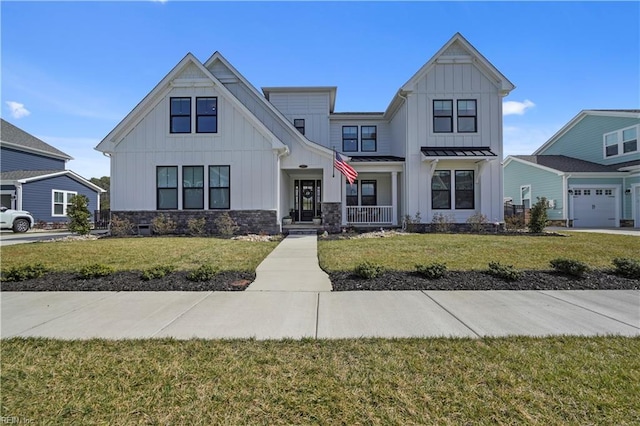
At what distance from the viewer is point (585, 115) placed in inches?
874

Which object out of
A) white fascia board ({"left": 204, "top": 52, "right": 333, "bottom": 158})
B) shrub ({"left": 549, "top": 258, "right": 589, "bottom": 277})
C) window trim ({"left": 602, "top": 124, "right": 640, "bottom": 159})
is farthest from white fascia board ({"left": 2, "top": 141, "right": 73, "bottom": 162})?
window trim ({"left": 602, "top": 124, "right": 640, "bottom": 159})

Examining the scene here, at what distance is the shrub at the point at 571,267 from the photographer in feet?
21.3

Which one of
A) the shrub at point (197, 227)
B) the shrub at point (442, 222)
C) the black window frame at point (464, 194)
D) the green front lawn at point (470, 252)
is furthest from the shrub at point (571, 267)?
the shrub at point (197, 227)

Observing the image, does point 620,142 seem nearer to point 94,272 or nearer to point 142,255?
point 142,255

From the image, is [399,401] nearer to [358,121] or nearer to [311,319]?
[311,319]

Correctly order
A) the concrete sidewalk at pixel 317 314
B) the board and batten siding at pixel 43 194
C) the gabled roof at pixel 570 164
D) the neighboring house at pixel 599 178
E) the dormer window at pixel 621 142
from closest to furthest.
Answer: the concrete sidewalk at pixel 317 314
the neighboring house at pixel 599 178
the dormer window at pixel 621 142
the gabled roof at pixel 570 164
the board and batten siding at pixel 43 194

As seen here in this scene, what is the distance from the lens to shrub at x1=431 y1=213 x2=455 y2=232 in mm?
15109

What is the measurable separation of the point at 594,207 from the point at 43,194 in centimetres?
3675

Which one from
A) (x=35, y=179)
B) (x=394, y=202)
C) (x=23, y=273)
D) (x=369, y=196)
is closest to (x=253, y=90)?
(x=369, y=196)

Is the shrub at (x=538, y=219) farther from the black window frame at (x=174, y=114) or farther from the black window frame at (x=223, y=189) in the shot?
the black window frame at (x=174, y=114)

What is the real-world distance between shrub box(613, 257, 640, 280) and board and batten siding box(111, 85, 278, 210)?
11138mm

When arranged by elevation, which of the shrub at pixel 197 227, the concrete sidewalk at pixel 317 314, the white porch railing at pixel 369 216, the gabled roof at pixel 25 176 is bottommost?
the concrete sidewalk at pixel 317 314

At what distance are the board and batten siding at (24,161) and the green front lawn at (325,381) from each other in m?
27.7

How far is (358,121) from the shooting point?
18766mm
